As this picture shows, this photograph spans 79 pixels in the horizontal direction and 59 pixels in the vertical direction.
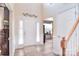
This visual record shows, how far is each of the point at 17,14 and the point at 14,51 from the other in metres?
0.52

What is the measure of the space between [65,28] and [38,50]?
49 cm

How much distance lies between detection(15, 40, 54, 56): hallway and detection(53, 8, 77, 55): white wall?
0.07m

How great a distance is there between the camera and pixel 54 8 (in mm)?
1584

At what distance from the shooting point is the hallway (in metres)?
1.58

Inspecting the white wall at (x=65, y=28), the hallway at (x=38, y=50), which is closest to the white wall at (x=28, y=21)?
the hallway at (x=38, y=50)

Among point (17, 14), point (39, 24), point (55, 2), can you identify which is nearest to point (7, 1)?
point (17, 14)

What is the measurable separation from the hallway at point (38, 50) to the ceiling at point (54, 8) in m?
0.39

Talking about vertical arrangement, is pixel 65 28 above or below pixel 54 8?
below

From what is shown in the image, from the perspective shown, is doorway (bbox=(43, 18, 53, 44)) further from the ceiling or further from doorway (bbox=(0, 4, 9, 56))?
doorway (bbox=(0, 4, 9, 56))

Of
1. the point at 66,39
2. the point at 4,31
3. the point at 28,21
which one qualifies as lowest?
the point at 66,39

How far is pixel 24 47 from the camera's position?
5.16 ft

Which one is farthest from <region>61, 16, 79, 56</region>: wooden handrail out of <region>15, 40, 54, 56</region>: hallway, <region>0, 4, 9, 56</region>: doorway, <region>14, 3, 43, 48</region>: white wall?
<region>0, 4, 9, 56</region>: doorway

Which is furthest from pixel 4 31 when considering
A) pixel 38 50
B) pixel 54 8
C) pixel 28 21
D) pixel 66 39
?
pixel 66 39

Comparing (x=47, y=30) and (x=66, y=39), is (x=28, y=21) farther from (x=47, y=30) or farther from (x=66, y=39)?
(x=66, y=39)
